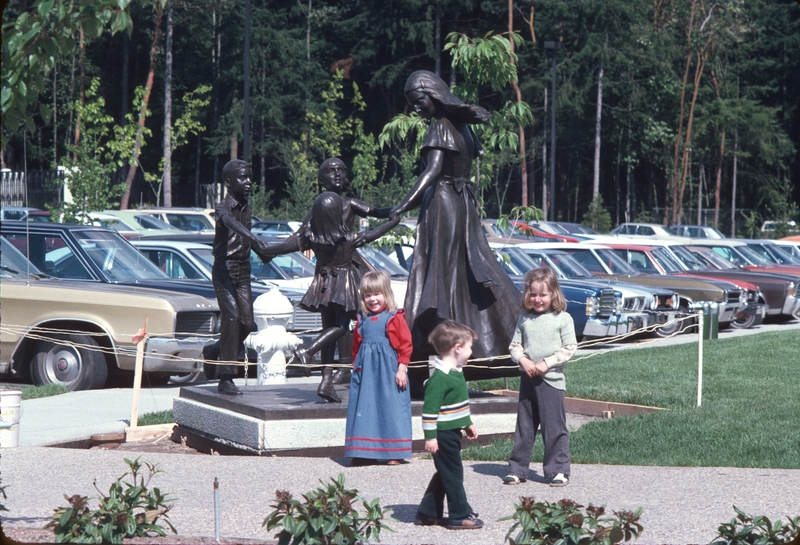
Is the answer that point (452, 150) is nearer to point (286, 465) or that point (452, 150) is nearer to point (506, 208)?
point (286, 465)

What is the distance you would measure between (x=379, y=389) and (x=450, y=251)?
1.51 metres

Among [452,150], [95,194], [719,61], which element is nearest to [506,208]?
[719,61]

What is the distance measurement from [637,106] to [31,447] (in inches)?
1955

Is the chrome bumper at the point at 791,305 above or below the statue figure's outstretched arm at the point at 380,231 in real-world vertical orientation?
below

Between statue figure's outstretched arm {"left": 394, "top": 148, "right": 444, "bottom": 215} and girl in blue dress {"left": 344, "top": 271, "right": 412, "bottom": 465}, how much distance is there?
98 centimetres

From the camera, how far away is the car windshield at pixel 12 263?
12391 mm

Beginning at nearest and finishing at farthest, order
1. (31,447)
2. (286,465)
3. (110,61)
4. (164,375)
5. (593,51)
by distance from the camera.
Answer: (286,465) < (31,447) < (164,375) < (593,51) < (110,61)

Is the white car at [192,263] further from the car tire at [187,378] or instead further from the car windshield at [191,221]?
the car windshield at [191,221]

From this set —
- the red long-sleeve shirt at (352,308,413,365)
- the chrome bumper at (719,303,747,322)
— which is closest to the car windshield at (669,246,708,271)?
the chrome bumper at (719,303,747,322)

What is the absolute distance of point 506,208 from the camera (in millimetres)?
56938

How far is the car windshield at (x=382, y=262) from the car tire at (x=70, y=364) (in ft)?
20.2

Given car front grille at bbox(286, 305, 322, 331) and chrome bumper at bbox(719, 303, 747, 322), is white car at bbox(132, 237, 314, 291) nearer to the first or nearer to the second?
car front grille at bbox(286, 305, 322, 331)

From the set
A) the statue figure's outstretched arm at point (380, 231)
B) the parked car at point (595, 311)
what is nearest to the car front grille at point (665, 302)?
the parked car at point (595, 311)

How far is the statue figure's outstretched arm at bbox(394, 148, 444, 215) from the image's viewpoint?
8219mm
